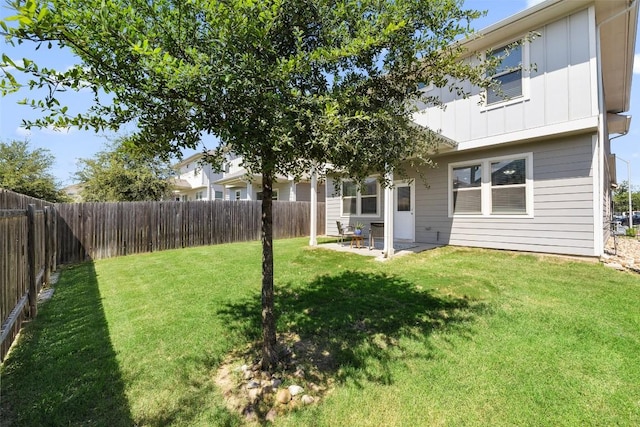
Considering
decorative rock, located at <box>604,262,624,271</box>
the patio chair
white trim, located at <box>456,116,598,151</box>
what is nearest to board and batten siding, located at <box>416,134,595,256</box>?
white trim, located at <box>456,116,598,151</box>

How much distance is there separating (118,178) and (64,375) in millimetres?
16364

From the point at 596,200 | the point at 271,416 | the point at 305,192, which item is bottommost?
the point at 271,416

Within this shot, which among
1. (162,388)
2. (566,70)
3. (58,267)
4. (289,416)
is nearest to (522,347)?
(289,416)

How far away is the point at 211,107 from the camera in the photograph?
2264 millimetres

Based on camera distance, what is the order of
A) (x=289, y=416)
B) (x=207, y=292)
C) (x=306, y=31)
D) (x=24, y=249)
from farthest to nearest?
(x=207, y=292) → (x=24, y=249) → (x=306, y=31) → (x=289, y=416)

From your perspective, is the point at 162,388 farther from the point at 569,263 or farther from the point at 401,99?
the point at 569,263

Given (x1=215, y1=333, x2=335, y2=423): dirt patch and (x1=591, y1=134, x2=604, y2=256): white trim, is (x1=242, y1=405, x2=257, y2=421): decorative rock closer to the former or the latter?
(x1=215, y1=333, x2=335, y2=423): dirt patch

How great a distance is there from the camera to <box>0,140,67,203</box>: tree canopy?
15734 millimetres

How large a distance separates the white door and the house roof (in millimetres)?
4615

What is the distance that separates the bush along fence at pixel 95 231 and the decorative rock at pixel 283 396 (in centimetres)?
278

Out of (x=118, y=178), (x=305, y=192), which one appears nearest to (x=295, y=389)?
(x=305, y=192)

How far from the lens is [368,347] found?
3406 mm

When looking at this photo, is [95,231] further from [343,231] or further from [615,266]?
[615,266]

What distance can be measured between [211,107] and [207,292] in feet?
13.0
